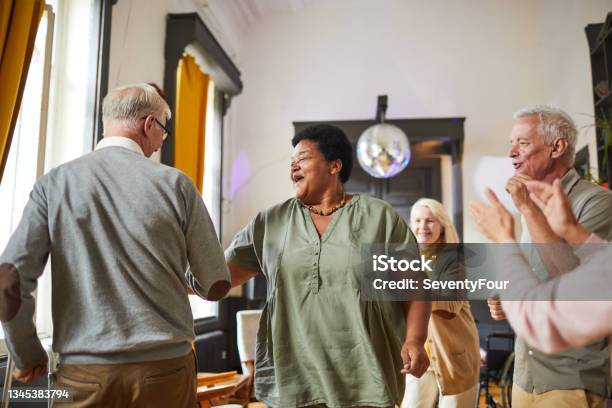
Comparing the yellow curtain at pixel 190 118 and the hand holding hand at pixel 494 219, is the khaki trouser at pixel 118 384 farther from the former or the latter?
the yellow curtain at pixel 190 118

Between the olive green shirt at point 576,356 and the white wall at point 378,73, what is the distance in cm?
373

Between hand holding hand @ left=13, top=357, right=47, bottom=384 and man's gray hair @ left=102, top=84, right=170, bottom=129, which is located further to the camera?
man's gray hair @ left=102, top=84, right=170, bottom=129

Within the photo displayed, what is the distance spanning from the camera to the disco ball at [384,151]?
4102mm

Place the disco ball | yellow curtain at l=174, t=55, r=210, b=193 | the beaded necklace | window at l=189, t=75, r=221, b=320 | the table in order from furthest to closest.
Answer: window at l=189, t=75, r=221, b=320 → the disco ball → yellow curtain at l=174, t=55, r=210, b=193 → the table → the beaded necklace

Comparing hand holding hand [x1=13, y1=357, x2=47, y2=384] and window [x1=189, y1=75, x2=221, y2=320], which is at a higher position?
window [x1=189, y1=75, x2=221, y2=320]

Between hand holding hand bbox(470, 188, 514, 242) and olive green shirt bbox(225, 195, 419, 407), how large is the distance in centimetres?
53

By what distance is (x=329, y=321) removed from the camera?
1.31m

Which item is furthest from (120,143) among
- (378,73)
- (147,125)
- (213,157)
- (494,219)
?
→ (378,73)

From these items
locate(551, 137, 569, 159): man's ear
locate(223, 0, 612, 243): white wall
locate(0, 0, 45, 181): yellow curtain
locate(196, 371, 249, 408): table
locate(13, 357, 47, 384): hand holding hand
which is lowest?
locate(196, 371, 249, 408): table

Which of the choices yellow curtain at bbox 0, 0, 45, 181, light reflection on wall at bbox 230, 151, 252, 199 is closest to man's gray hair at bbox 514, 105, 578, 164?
yellow curtain at bbox 0, 0, 45, 181

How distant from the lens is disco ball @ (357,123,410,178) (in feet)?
13.5

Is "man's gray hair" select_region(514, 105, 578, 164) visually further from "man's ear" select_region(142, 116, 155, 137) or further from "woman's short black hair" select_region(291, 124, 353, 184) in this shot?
"man's ear" select_region(142, 116, 155, 137)

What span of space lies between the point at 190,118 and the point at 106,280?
2933mm

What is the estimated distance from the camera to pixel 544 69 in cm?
489
